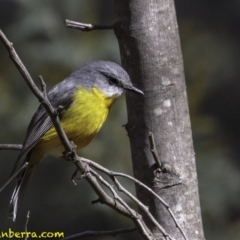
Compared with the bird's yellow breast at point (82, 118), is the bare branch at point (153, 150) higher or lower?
lower

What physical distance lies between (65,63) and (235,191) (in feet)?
8.43

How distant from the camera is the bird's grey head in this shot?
4.34 metres

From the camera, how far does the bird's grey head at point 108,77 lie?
4340 mm

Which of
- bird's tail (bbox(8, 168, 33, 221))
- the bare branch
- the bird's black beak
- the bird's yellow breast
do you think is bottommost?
bird's tail (bbox(8, 168, 33, 221))

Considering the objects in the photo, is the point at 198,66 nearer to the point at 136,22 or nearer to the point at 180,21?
the point at 180,21

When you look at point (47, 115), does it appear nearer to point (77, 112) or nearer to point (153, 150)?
point (77, 112)

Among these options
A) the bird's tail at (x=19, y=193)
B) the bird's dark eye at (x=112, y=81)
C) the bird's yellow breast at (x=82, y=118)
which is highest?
the bird's dark eye at (x=112, y=81)

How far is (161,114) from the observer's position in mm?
3506

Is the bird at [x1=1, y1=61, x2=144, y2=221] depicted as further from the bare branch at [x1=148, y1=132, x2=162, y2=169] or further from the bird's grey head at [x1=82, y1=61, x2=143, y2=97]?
the bare branch at [x1=148, y1=132, x2=162, y2=169]

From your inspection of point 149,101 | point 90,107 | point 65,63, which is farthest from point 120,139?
point 149,101

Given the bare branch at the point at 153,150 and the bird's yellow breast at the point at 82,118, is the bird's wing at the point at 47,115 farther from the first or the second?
the bare branch at the point at 153,150

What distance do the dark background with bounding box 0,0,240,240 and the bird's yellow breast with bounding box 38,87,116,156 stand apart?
355 cm

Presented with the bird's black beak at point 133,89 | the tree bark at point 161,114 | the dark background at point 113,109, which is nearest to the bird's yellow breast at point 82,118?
Answer: the bird's black beak at point 133,89

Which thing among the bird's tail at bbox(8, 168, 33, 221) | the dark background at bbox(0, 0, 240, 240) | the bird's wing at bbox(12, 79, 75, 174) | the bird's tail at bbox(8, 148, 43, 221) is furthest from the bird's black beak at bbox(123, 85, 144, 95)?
the dark background at bbox(0, 0, 240, 240)
